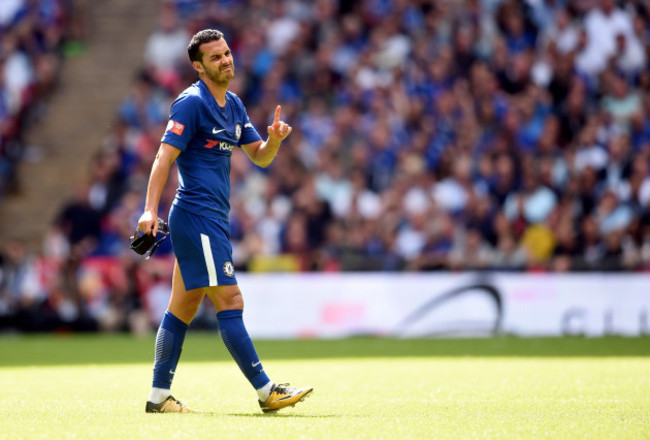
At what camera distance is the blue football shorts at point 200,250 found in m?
7.22

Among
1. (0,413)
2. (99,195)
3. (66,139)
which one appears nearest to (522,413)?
(0,413)

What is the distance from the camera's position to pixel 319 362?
12461 mm

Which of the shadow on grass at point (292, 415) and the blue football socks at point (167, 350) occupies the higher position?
Result: the blue football socks at point (167, 350)

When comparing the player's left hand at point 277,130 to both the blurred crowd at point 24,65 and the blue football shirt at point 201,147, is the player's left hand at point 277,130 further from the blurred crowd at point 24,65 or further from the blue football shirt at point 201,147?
the blurred crowd at point 24,65

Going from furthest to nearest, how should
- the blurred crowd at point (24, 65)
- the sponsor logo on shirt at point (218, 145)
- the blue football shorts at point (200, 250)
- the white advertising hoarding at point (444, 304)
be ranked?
1. the blurred crowd at point (24, 65)
2. the white advertising hoarding at point (444, 304)
3. the sponsor logo on shirt at point (218, 145)
4. the blue football shorts at point (200, 250)

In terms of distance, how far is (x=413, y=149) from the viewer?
19.0 metres

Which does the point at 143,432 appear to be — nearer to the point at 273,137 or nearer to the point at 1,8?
the point at 273,137

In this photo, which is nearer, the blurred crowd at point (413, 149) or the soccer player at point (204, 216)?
the soccer player at point (204, 216)

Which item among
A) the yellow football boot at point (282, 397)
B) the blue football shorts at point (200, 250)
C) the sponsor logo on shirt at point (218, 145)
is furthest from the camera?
the sponsor logo on shirt at point (218, 145)

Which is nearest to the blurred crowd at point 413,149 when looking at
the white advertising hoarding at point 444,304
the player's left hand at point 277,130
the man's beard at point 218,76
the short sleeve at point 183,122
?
the white advertising hoarding at point 444,304

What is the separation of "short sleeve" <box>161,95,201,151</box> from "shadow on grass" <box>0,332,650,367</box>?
606 centimetres

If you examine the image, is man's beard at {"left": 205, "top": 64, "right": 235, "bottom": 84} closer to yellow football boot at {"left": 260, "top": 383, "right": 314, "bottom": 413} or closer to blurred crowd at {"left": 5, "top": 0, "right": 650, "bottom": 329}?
yellow football boot at {"left": 260, "top": 383, "right": 314, "bottom": 413}

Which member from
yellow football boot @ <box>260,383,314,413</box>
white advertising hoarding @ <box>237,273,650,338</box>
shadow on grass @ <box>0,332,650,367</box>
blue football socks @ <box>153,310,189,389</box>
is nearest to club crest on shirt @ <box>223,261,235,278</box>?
blue football socks @ <box>153,310,189,389</box>

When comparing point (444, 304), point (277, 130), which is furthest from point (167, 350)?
point (444, 304)
